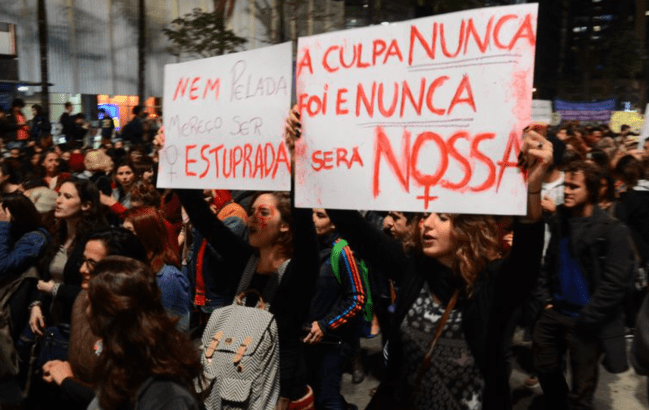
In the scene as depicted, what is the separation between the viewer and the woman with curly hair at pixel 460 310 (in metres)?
2.50

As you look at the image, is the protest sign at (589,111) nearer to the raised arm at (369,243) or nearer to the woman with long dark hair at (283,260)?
the woman with long dark hair at (283,260)

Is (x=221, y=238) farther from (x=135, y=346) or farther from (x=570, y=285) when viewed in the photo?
(x=570, y=285)

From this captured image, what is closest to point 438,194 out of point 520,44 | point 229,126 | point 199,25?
point 520,44

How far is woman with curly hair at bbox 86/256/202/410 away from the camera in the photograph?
235 cm

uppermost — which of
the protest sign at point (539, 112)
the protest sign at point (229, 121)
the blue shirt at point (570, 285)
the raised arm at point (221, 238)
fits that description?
the protest sign at point (539, 112)

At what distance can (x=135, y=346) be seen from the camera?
2.43m

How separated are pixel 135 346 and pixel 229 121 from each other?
1.41 meters

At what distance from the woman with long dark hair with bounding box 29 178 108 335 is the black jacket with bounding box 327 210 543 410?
6.67 ft

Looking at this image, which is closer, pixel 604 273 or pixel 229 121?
pixel 229 121

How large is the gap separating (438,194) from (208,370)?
1.32 metres

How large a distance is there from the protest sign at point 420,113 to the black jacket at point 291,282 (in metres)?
0.29

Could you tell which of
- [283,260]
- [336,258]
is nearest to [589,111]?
[336,258]

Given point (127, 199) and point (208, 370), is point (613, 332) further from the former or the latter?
point (127, 199)

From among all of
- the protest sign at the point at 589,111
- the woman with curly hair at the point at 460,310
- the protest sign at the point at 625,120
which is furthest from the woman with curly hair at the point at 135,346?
the protest sign at the point at 589,111
